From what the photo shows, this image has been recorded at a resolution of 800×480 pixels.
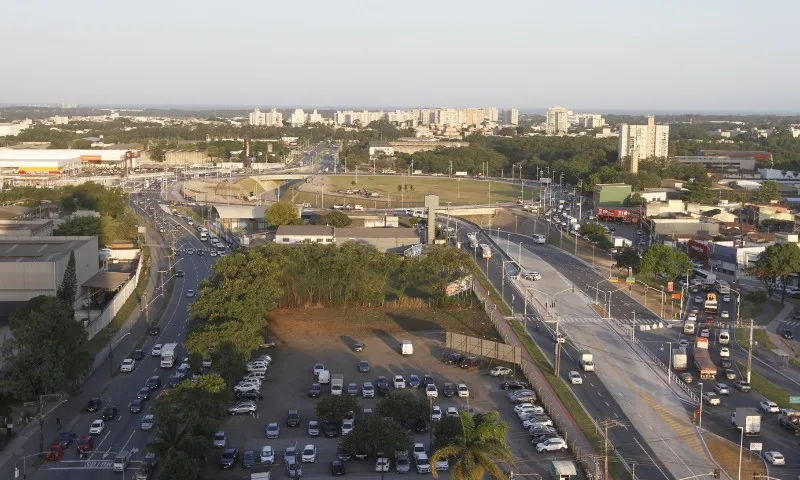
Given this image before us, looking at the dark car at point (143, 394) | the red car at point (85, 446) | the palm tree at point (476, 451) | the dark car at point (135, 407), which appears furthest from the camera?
the dark car at point (143, 394)

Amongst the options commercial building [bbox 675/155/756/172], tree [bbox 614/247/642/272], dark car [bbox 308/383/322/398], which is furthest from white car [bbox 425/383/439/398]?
commercial building [bbox 675/155/756/172]

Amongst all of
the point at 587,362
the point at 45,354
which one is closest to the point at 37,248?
the point at 45,354

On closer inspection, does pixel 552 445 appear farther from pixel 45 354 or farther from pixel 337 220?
pixel 337 220

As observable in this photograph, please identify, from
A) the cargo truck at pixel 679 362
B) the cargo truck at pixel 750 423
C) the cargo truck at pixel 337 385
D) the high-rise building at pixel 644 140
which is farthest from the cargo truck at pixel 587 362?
the high-rise building at pixel 644 140

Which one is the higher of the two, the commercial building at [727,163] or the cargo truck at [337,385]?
the commercial building at [727,163]

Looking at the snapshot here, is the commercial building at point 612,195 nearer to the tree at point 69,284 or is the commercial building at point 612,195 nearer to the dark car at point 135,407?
the tree at point 69,284

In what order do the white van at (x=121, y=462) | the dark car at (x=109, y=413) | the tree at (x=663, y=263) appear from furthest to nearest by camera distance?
the tree at (x=663, y=263)
the dark car at (x=109, y=413)
the white van at (x=121, y=462)

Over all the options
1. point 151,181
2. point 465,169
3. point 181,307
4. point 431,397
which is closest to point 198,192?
point 151,181
